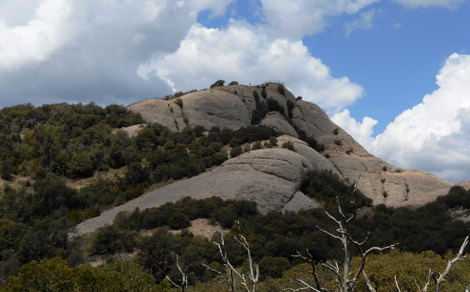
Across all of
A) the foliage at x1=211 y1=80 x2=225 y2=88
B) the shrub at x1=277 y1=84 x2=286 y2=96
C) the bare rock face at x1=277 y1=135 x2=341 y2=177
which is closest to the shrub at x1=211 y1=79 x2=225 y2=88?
the foliage at x1=211 y1=80 x2=225 y2=88

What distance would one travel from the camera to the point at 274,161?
Result: 52719mm

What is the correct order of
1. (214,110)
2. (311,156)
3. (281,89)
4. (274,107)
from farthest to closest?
1. (281,89)
2. (274,107)
3. (214,110)
4. (311,156)

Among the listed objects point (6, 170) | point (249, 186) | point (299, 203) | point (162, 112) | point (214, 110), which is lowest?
point (299, 203)

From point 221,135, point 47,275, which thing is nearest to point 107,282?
Result: point 47,275

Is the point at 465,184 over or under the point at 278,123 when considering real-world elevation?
under

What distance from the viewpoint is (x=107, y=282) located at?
774 inches

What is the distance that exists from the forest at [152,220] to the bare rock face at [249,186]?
98.0 inches

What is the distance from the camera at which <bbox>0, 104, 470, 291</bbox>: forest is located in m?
24.2

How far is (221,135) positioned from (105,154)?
17144 mm

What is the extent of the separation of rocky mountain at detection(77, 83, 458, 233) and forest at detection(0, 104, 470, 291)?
9.75 ft

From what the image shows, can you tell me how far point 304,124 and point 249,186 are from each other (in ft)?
123

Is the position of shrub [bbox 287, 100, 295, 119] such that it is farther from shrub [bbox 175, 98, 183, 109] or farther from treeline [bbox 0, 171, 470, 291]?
treeline [bbox 0, 171, 470, 291]

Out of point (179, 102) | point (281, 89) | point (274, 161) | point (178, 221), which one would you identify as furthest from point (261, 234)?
point (281, 89)

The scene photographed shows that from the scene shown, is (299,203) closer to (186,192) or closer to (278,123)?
(186,192)
